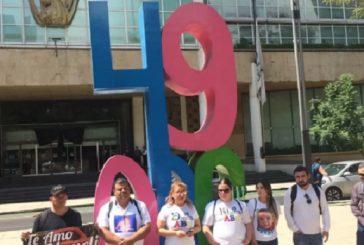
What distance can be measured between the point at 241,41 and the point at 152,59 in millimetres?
26765

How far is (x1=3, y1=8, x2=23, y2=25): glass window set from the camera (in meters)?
29.2

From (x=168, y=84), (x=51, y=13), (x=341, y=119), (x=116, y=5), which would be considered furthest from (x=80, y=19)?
(x=168, y=84)

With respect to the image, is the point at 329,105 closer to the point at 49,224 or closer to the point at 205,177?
the point at 205,177

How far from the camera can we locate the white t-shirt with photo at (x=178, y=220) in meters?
5.74

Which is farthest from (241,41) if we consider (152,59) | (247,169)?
(152,59)

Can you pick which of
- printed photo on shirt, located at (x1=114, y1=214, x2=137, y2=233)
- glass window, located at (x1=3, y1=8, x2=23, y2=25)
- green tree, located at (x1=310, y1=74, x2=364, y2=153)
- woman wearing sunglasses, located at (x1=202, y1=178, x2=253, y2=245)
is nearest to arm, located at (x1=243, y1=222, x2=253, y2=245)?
woman wearing sunglasses, located at (x1=202, y1=178, x2=253, y2=245)

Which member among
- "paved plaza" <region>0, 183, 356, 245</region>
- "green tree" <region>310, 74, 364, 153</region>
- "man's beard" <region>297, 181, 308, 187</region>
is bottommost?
"paved plaza" <region>0, 183, 356, 245</region>

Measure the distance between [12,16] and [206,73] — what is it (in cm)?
2432

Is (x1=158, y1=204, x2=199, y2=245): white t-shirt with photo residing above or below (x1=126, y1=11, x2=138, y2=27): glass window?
below

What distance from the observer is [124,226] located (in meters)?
5.74

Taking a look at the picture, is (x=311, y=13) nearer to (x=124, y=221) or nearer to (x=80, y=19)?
(x=80, y=19)

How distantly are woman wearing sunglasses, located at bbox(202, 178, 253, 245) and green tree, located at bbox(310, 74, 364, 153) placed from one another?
1500 cm

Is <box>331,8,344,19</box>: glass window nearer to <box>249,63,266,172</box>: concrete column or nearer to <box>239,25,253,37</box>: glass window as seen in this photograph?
<box>239,25,253,37</box>: glass window

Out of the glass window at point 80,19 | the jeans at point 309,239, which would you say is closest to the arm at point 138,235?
the jeans at point 309,239
